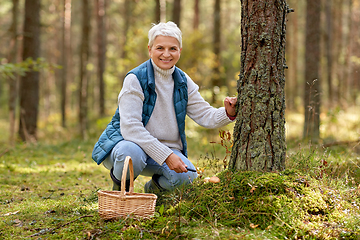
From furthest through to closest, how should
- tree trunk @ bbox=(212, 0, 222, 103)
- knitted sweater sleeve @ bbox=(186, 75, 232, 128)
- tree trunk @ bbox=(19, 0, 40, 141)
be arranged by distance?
1. tree trunk @ bbox=(212, 0, 222, 103)
2. tree trunk @ bbox=(19, 0, 40, 141)
3. knitted sweater sleeve @ bbox=(186, 75, 232, 128)

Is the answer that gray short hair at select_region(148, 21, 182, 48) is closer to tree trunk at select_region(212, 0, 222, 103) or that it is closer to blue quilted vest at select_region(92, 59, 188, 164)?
blue quilted vest at select_region(92, 59, 188, 164)

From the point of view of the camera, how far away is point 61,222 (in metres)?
2.49

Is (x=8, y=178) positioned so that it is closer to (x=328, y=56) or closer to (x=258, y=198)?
(x=258, y=198)

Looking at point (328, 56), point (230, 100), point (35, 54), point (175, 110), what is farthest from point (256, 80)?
point (328, 56)

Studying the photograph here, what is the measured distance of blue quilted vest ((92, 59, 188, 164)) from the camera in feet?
9.37

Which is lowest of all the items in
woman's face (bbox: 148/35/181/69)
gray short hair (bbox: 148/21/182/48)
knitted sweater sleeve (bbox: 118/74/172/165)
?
knitted sweater sleeve (bbox: 118/74/172/165)

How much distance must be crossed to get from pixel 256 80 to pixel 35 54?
25.1 ft

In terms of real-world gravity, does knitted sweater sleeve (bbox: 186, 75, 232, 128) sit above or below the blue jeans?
above

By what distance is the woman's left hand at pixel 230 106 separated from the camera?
286 cm

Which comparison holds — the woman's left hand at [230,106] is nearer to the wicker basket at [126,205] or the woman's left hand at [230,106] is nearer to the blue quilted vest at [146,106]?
the blue quilted vest at [146,106]

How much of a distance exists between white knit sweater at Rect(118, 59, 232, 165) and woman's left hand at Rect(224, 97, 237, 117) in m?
0.07

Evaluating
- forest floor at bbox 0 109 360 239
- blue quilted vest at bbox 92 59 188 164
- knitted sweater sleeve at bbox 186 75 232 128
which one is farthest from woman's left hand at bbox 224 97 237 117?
forest floor at bbox 0 109 360 239

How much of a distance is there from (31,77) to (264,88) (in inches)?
307

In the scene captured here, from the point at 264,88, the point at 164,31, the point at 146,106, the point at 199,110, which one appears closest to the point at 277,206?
the point at 264,88
